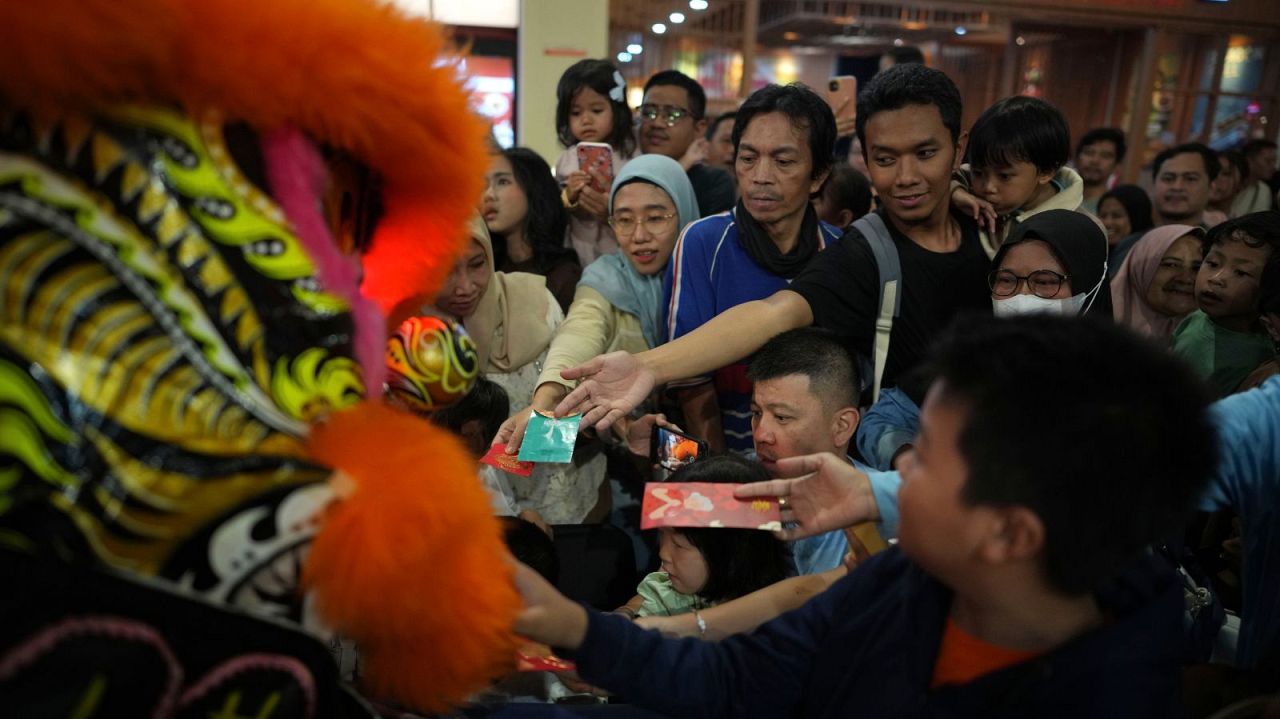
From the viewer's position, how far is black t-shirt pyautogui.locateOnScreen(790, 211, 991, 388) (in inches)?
71.7

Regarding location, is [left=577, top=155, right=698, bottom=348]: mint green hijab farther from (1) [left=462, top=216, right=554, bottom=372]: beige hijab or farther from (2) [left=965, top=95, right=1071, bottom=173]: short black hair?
(2) [left=965, top=95, right=1071, bottom=173]: short black hair

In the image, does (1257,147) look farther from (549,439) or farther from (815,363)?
(549,439)

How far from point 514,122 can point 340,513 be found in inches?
192

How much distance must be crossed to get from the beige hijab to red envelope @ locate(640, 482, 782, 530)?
1074 mm

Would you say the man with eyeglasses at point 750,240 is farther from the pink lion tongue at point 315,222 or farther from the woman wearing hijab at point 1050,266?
the pink lion tongue at point 315,222

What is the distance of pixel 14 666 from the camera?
2.05 feet

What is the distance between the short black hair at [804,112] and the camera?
6.79 ft

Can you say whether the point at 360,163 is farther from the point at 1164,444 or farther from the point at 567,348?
the point at 567,348

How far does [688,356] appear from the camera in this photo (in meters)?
1.82

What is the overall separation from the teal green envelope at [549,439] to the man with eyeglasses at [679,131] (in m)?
1.59

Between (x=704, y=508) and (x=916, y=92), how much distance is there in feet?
3.66

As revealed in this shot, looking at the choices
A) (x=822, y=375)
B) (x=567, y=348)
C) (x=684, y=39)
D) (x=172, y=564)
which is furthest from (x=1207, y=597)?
(x=684, y=39)

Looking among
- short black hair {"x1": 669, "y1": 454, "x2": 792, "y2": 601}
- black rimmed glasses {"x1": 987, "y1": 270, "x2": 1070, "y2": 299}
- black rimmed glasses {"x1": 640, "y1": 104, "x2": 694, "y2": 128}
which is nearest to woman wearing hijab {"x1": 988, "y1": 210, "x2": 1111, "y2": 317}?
black rimmed glasses {"x1": 987, "y1": 270, "x2": 1070, "y2": 299}

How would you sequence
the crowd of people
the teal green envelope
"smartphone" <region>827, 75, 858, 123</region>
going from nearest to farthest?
the crowd of people → the teal green envelope → "smartphone" <region>827, 75, 858, 123</region>
